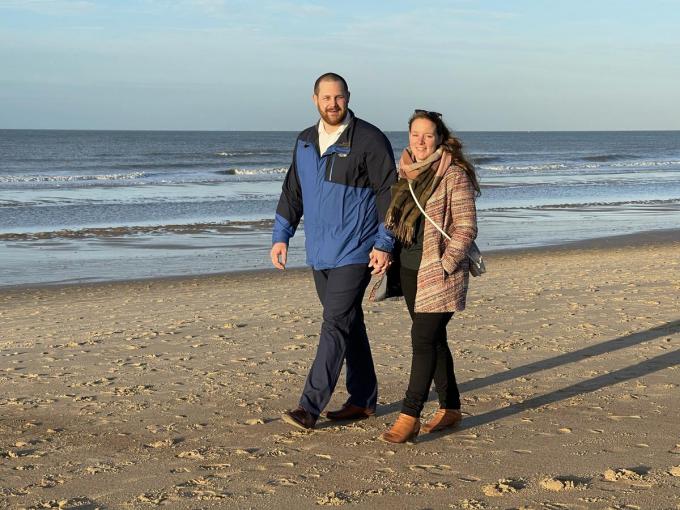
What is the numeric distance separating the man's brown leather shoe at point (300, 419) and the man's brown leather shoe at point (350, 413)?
0.79 feet

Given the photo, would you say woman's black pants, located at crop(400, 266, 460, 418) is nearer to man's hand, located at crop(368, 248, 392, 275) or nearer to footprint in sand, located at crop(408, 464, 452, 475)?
man's hand, located at crop(368, 248, 392, 275)

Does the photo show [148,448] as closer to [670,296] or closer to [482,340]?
[482,340]

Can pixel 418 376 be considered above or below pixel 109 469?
above

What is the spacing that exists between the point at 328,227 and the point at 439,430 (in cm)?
118

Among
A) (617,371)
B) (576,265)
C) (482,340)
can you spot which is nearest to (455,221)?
(617,371)

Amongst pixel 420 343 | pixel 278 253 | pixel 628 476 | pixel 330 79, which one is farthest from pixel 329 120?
pixel 628 476

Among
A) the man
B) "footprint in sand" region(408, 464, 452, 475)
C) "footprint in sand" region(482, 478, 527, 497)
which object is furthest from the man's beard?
"footprint in sand" region(482, 478, 527, 497)

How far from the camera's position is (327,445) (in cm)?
475

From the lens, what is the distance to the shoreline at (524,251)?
11.4 meters

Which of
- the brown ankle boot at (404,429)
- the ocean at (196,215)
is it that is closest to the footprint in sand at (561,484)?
the brown ankle boot at (404,429)

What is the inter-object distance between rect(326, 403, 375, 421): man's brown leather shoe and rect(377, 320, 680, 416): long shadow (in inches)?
5.7

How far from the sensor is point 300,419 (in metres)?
4.91

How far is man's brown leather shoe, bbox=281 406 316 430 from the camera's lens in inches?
193

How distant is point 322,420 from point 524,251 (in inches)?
386
